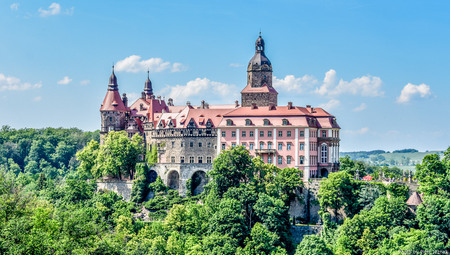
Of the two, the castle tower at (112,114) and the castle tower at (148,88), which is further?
the castle tower at (148,88)

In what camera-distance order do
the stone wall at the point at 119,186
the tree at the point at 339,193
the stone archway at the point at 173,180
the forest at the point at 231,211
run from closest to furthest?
1. the forest at the point at 231,211
2. the tree at the point at 339,193
3. the stone archway at the point at 173,180
4. the stone wall at the point at 119,186

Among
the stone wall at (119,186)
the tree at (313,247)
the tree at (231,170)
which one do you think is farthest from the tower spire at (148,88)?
the tree at (313,247)

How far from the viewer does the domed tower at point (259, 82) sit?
97688 mm

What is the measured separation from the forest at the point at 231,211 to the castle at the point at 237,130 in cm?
316

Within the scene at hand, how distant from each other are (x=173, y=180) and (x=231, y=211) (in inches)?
909

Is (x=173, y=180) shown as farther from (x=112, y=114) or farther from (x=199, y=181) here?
(x=112, y=114)

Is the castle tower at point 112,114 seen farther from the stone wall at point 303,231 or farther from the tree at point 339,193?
the tree at point 339,193

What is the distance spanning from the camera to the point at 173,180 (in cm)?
9662

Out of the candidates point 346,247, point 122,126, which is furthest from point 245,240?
point 122,126

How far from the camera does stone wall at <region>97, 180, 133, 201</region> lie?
96.5m

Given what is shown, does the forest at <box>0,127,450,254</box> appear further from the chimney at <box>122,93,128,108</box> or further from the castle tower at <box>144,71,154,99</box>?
the castle tower at <box>144,71,154,99</box>

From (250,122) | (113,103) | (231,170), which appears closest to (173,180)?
(250,122)

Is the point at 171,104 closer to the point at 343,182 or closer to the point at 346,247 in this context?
the point at 343,182

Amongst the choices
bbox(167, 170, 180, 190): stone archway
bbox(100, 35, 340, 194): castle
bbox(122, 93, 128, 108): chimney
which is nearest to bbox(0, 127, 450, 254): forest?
bbox(167, 170, 180, 190): stone archway
